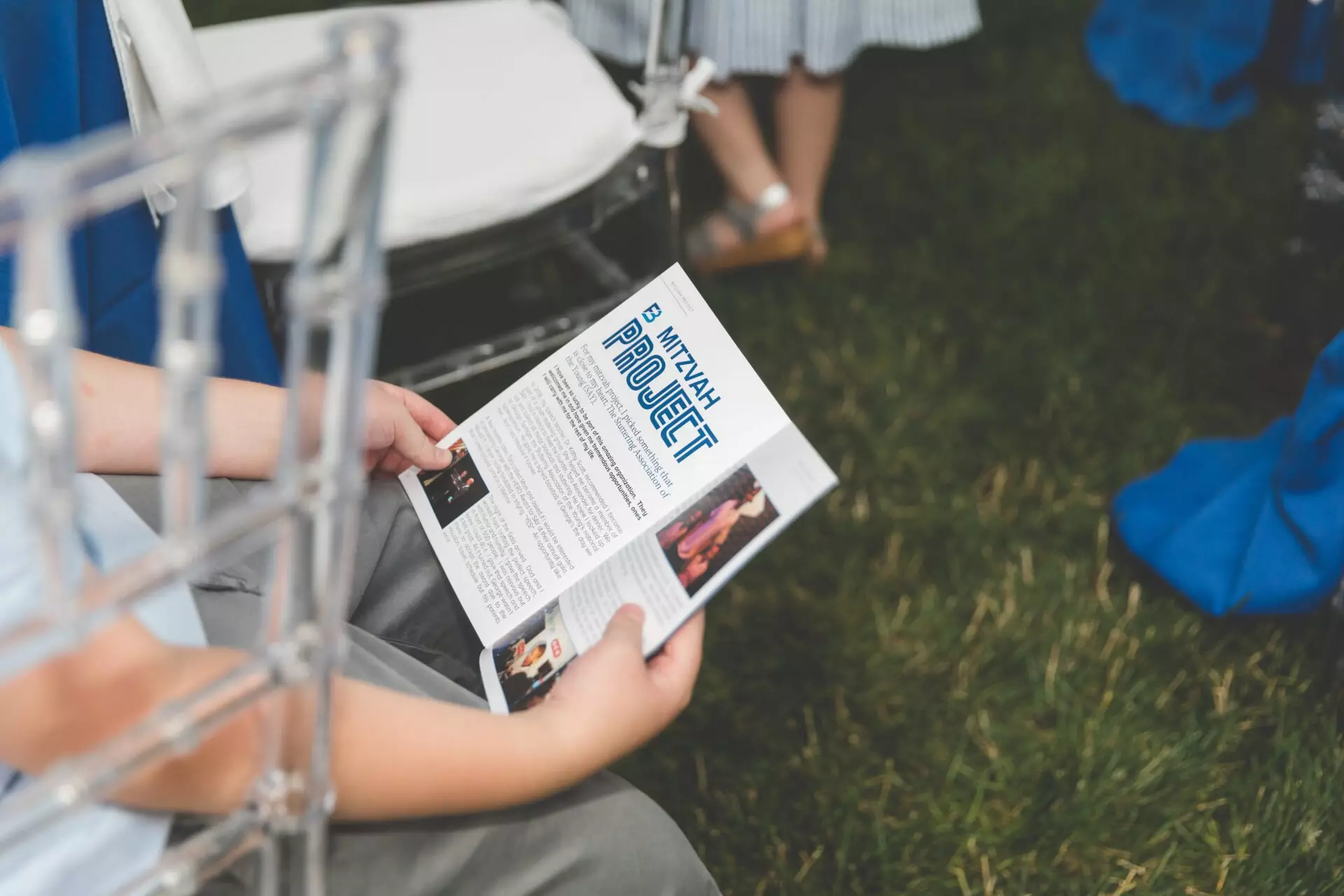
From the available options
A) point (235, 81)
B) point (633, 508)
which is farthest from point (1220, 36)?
point (633, 508)

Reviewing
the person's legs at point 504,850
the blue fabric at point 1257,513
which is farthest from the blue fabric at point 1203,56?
the person's legs at point 504,850

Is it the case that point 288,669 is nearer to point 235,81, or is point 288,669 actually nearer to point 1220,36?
point 235,81

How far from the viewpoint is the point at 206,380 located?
16.3 inches

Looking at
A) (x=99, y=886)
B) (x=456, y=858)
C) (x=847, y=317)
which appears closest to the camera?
(x=99, y=886)

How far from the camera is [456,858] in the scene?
718mm

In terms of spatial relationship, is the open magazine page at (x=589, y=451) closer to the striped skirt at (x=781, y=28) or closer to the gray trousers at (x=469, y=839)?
the gray trousers at (x=469, y=839)

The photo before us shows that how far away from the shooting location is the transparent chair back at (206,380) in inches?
14.5

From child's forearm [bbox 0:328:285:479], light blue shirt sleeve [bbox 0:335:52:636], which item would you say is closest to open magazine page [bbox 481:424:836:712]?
child's forearm [bbox 0:328:285:479]

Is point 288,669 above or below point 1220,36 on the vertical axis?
above

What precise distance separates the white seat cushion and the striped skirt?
34 centimetres

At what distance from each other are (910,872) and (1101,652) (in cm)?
38

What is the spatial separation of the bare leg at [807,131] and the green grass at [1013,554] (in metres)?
0.11

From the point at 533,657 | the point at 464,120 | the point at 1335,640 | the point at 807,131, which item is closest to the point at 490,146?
the point at 464,120

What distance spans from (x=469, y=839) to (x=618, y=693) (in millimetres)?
121
